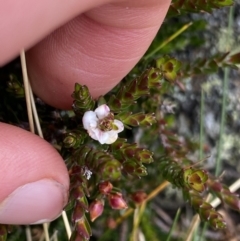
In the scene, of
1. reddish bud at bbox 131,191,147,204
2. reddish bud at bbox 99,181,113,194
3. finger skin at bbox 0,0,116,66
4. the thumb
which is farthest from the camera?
reddish bud at bbox 131,191,147,204

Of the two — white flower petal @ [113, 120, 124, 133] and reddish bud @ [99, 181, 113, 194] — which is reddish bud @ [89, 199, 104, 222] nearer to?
reddish bud @ [99, 181, 113, 194]

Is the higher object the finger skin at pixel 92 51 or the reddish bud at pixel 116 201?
the finger skin at pixel 92 51

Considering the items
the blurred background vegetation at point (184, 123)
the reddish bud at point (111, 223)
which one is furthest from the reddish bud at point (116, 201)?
the reddish bud at point (111, 223)

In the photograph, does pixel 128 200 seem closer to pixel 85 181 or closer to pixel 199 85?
pixel 85 181

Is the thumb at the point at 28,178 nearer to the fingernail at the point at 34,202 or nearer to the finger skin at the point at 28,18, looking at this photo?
the fingernail at the point at 34,202

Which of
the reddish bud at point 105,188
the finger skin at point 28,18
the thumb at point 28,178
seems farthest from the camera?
the reddish bud at point 105,188

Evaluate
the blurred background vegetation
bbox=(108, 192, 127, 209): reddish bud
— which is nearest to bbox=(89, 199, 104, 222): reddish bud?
bbox=(108, 192, 127, 209): reddish bud

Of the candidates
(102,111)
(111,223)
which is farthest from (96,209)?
(111,223)

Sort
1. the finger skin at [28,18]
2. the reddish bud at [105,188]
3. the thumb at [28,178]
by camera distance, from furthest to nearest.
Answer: the reddish bud at [105,188] → the thumb at [28,178] → the finger skin at [28,18]

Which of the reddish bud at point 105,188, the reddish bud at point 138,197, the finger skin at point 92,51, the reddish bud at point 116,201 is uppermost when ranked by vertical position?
the finger skin at point 92,51
